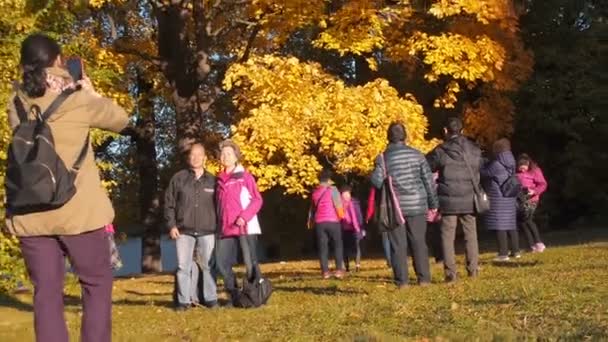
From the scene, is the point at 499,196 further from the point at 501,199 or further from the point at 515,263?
the point at 515,263

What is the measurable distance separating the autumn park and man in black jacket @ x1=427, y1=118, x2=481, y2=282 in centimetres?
25

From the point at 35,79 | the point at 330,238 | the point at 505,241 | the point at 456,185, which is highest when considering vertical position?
the point at 35,79

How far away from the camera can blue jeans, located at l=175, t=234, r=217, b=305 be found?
11297 millimetres

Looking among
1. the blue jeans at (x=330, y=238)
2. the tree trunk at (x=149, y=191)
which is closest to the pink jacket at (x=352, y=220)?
the blue jeans at (x=330, y=238)

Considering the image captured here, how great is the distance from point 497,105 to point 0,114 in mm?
13758

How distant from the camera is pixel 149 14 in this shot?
25500 mm

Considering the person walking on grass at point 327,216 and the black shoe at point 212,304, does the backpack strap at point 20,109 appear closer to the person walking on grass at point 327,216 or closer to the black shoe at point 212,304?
the black shoe at point 212,304

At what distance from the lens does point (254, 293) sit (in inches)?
424

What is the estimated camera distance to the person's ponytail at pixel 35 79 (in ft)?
17.3

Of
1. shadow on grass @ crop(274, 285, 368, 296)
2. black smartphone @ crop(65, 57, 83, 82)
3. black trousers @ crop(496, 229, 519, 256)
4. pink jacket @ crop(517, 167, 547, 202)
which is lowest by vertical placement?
shadow on grass @ crop(274, 285, 368, 296)

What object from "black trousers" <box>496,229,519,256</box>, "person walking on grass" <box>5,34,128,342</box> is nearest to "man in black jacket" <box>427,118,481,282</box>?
"black trousers" <box>496,229,519,256</box>

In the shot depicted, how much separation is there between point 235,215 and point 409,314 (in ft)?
10.3

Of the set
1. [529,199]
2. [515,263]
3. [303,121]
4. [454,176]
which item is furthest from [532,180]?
[454,176]

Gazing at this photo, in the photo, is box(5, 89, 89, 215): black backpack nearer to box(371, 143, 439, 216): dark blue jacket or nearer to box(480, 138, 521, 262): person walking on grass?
box(371, 143, 439, 216): dark blue jacket
